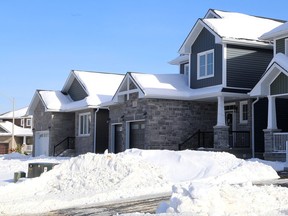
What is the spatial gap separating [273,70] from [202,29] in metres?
6.00

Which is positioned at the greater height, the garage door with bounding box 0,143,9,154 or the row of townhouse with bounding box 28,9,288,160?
the row of townhouse with bounding box 28,9,288,160

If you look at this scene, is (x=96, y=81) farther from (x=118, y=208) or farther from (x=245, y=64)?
(x=118, y=208)

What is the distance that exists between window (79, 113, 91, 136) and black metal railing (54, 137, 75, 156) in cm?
154

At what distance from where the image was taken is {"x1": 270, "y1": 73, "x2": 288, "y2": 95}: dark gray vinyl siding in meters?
21.4

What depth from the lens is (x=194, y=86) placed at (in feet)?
87.7

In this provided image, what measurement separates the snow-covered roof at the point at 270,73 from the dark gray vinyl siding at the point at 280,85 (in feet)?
0.54

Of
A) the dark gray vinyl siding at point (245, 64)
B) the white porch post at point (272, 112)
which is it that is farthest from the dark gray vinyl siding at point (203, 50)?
the white porch post at point (272, 112)

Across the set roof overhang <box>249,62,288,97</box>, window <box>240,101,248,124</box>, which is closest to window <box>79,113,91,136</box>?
window <box>240,101,248,124</box>

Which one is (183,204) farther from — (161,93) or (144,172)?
(161,93)

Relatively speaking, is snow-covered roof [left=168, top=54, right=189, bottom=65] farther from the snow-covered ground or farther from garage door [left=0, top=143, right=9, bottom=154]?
garage door [left=0, top=143, right=9, bottom=154]

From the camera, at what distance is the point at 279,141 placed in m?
21.8

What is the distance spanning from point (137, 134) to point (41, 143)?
12685mm

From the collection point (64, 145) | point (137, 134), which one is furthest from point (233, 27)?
point (64, 145)

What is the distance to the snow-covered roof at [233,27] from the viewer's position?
81.3ft
